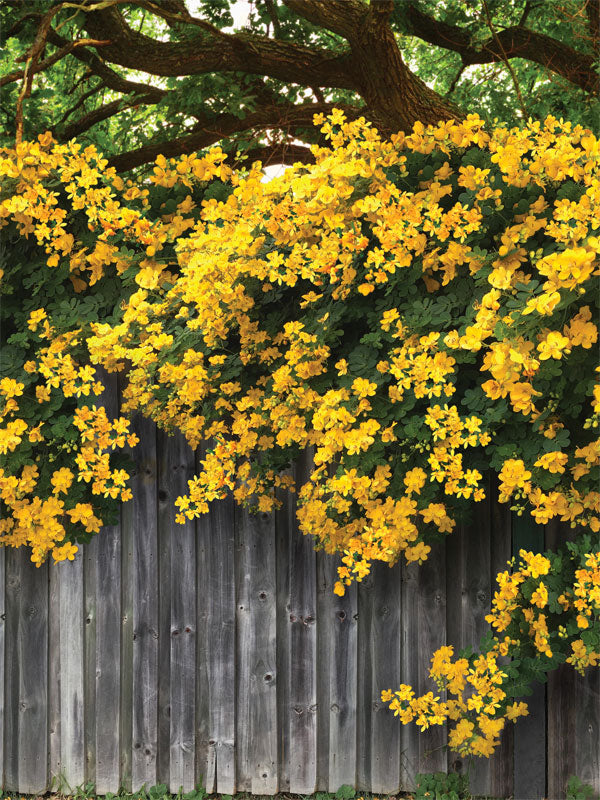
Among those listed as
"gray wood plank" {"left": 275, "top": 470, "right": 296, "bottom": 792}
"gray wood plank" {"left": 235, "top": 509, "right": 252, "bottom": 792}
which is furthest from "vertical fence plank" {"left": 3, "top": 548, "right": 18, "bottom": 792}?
"gray wood plank" {"left": 275, "top": 470, "right": 296, "bottom": 792}

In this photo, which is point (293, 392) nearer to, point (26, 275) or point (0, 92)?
point (26, 275)

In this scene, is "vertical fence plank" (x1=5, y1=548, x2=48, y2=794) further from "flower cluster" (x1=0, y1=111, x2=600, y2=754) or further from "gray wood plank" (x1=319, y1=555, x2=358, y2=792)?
"gray wood plank" (x1=319, y1=555, x2=358, y2=792)

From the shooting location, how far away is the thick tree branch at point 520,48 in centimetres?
557

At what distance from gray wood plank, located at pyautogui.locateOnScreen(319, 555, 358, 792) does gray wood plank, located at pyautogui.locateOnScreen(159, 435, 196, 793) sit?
0.62 m

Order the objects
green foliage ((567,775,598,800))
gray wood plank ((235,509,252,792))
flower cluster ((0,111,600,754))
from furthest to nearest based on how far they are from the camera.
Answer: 1. gray wood plank ((235,509,252,792))
2. green foliage ((567,775,598,800))
3. flower cluster ((0,111,600,754))

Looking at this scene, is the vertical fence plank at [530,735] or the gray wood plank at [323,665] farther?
the gray wood plank at [323,665]

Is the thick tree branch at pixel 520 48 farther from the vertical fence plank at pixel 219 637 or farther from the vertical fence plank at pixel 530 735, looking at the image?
the vertical fence plank at pixel 219 637

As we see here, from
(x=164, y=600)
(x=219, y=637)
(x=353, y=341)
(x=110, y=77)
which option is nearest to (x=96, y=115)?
(x=110, y=77)

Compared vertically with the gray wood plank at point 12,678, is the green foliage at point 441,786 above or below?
below

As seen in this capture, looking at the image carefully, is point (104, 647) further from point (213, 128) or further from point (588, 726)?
point (213, 128)

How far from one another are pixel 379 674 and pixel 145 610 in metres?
1.10

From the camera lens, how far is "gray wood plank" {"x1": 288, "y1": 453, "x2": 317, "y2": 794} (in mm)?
3377

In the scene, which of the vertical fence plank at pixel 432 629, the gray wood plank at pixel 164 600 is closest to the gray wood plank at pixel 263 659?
the gray wood plank at pixel 164 600

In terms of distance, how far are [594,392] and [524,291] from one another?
41cm
